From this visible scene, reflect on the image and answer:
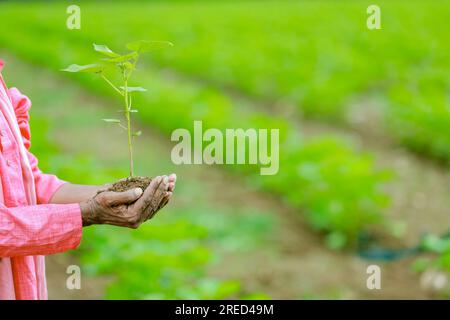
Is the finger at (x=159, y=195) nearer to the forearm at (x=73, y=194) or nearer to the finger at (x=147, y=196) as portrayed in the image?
the finger at (x=147, y=196)

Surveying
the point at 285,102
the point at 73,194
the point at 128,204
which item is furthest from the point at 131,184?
the point at 285,102

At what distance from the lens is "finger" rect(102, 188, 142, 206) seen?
176 cm

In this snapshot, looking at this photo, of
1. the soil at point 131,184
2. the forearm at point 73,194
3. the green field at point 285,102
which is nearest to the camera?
the soil at point 131,184

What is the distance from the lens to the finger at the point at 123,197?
1.76 m

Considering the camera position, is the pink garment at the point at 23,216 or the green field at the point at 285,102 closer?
A: the pink garment at the point at 23,216

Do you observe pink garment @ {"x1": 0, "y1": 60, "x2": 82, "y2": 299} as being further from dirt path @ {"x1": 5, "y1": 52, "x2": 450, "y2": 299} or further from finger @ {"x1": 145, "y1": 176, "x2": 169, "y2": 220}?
dirt path @ {"x1": 5, "y1": 52, "x2": 450, "y2": 299}

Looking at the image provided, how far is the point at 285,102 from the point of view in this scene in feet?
28.2

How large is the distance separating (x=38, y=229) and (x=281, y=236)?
3334mm

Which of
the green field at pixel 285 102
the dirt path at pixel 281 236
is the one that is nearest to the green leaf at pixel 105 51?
the green field at pixel 285 102

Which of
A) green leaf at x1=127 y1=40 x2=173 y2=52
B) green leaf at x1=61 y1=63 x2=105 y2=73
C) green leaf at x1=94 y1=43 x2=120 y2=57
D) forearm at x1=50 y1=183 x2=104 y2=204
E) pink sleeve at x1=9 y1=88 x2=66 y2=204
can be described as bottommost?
forearm at x1=50 y1=183 x2=104 y2=204

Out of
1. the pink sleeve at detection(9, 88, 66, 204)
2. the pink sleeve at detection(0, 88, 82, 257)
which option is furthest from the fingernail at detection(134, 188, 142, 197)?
the pink sleeve at detection(9, 88, 66, 204)

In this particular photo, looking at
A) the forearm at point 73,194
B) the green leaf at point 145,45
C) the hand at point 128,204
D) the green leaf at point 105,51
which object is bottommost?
the hand at point 128,204

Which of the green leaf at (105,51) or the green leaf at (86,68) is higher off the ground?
the green leaf at (105,51)

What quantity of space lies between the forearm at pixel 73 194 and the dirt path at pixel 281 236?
1.96m
